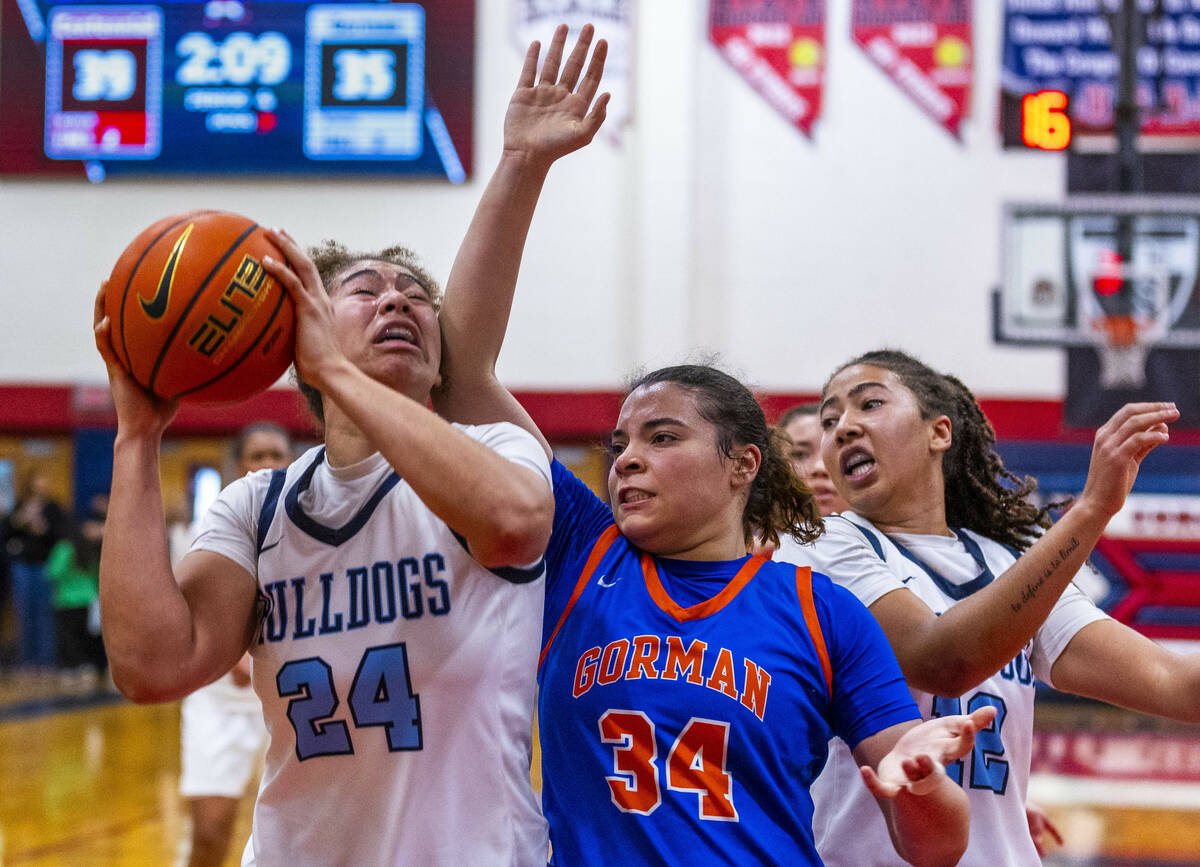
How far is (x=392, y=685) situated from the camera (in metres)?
1.98

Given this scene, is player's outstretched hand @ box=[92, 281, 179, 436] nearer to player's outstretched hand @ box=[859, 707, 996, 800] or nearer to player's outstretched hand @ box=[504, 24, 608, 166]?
player's outstretched hand @ box=[504, 24, 608, 166]

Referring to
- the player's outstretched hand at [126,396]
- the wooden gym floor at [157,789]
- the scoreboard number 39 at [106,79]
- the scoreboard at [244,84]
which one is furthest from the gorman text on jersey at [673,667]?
the scoreboard number 39 at [106,79]

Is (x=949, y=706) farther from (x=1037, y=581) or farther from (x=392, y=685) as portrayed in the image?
(x=392, y=685)

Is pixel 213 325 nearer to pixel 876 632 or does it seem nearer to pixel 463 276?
pixel 463 276

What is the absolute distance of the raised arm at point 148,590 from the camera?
1.92 m

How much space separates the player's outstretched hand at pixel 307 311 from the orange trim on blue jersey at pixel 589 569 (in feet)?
2.09

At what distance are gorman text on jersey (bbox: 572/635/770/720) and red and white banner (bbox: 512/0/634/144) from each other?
984 cm

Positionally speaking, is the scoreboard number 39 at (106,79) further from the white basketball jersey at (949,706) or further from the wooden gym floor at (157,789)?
the white basketball jersey at (949,706)

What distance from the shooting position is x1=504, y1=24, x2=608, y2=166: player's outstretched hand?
7.52 feet

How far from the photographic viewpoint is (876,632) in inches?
82.4

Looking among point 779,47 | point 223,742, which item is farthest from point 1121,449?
point 779,47

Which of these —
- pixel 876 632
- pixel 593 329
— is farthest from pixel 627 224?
pixel 876 632

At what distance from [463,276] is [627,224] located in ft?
31.6

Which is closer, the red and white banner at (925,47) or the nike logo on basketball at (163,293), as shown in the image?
the nike logo on basketball at (163,293)
